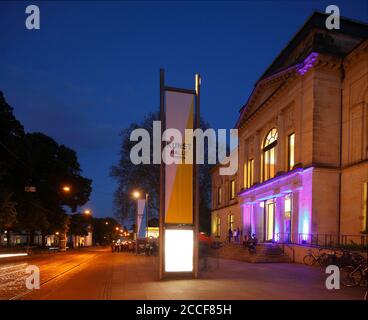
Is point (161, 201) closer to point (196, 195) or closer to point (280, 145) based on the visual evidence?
point (196, 195)

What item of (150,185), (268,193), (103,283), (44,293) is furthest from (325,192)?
(150,185)

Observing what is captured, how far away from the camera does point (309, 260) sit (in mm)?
24297

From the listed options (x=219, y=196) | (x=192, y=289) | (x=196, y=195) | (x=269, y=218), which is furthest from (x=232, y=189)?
(x=192, y=289)

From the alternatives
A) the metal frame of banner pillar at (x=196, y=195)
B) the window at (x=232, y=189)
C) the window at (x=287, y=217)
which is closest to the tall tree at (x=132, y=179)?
the window at (x=232, y=189)

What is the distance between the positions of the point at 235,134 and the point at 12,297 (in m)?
39.2

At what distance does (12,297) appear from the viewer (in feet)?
38.2

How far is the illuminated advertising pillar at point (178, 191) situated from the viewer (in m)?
15.6

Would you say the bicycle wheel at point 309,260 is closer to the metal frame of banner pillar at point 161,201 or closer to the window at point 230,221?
the metal frame of banner pillar at point 161,201

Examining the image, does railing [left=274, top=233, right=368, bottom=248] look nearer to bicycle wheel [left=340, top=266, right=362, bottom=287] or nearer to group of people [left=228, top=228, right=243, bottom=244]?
bicycle wheel [left=340, top=266, right=362, bottom=287]

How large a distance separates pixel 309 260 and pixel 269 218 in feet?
44.4

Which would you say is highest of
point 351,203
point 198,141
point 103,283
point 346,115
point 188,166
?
point 346,115

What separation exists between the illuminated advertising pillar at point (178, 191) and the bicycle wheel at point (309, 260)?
34.6 feet

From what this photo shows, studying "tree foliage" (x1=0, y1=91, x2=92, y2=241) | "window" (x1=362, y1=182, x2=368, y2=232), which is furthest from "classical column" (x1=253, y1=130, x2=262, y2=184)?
"tree foliage" (x1=0, y1=91, x2=92, y2=241)

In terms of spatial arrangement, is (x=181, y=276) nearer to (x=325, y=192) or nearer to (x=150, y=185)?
(x=325, y=192)
